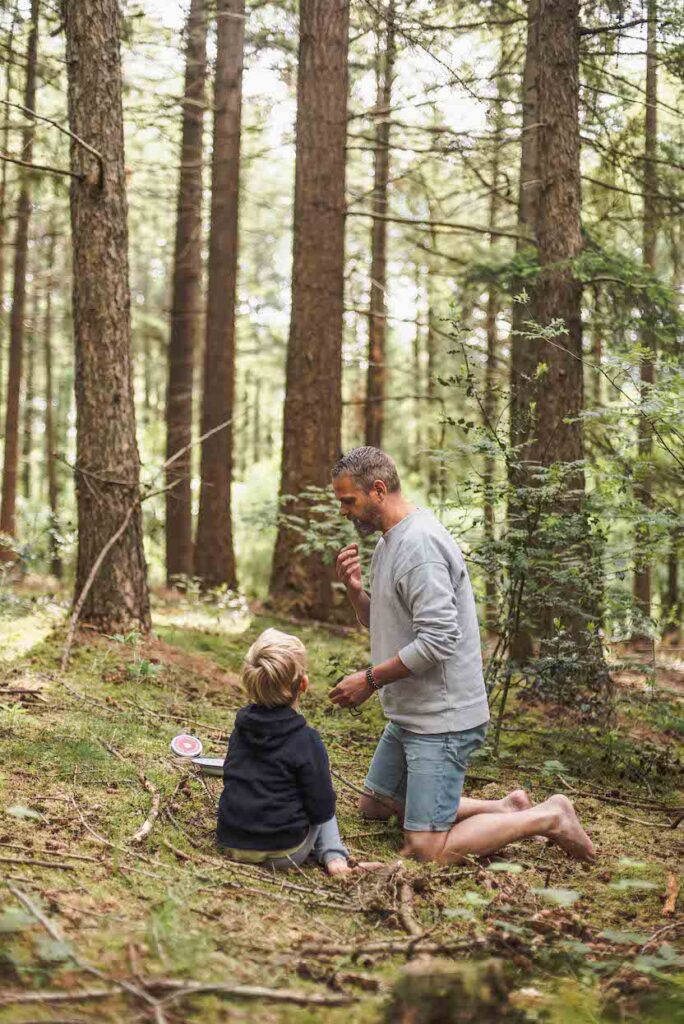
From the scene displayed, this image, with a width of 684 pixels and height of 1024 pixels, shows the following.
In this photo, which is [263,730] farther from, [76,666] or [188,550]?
[188,550]

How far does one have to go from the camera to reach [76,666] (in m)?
6.87

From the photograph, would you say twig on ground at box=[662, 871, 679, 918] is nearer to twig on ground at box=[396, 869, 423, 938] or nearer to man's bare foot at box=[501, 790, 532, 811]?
man's bare foot at box=[501, 790, 532, 811]

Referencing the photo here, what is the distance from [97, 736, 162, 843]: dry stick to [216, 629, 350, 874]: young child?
0.31 m

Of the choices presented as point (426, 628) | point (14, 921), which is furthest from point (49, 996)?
point (426, 628)

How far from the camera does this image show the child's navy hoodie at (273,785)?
4.04 metres

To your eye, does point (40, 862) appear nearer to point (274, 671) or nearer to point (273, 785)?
point (273, 785)

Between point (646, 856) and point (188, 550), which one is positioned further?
point (188, 550)

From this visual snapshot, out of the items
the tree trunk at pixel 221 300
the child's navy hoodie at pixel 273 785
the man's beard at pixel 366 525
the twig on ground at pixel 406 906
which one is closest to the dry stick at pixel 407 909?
the twig on ground at pixel 406 906

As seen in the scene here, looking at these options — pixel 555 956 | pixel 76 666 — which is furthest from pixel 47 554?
pixel 555 956

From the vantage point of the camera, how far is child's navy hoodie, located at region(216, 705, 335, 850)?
404 centimetres

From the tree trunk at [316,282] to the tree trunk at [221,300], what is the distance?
359 cm

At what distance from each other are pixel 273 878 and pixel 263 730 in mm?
628

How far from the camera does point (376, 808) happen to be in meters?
5.00

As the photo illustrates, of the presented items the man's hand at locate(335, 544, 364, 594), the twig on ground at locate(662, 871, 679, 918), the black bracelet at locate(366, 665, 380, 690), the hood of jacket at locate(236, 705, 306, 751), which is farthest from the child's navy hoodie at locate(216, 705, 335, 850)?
the twig on ground at locate(662, 871, 679, 918)
